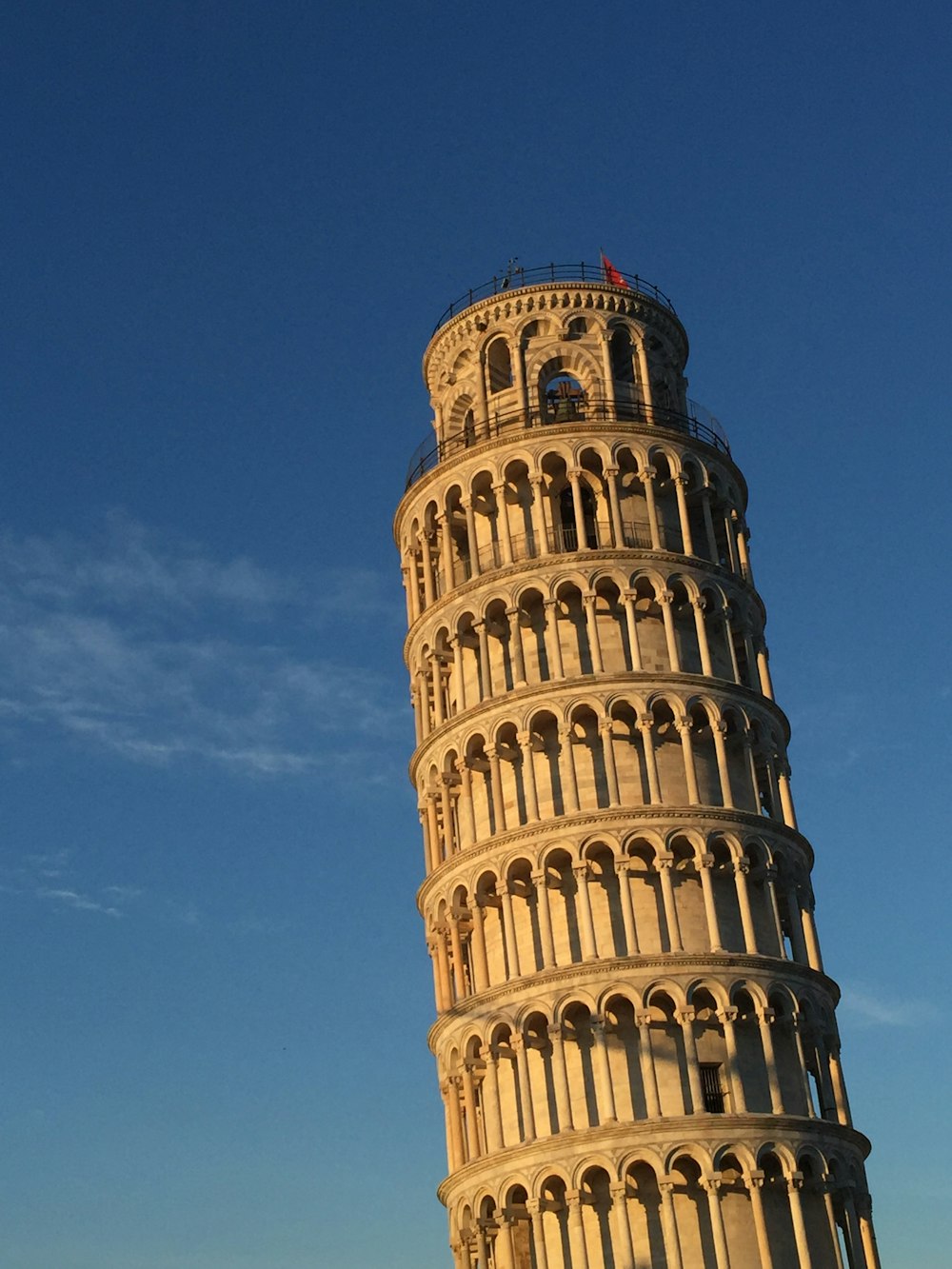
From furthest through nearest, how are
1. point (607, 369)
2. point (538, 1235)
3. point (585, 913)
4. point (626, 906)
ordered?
point (607, 369) → point (585, 913) → point (626, 906) → point (538, 1235)

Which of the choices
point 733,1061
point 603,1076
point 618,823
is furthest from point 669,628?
point 603,1076

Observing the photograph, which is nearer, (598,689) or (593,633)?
(598,689)

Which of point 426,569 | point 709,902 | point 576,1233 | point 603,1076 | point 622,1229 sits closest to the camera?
point 622,1229

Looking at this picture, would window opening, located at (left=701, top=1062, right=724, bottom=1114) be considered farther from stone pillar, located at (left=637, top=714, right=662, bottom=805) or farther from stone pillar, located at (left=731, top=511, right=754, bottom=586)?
stone pillar, located at (left=731, top=511, right=754, bottom=586)

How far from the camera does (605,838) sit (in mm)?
55781

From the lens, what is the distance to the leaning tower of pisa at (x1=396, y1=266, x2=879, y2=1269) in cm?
5184

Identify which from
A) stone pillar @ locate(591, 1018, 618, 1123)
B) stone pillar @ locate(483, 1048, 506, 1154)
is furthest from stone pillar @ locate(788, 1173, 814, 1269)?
stone pillar @ locate(483, 1048, 506, 1154)

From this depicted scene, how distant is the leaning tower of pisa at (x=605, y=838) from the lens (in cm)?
5184

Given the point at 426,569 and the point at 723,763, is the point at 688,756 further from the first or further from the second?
the point at 426,569

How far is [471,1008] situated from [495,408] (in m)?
23.9

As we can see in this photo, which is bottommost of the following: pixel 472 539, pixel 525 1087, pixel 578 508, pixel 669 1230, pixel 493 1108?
pixel 669 1230

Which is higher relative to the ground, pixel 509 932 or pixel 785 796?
pixel 785 796

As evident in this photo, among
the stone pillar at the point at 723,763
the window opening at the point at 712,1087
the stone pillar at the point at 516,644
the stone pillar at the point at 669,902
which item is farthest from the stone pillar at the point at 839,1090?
the stone pillar at the point at 516,644

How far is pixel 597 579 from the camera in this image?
6031 cm
